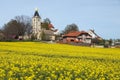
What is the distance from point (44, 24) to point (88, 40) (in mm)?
46630

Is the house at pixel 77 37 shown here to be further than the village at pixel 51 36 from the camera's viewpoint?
Yes

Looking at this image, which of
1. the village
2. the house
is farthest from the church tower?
the house

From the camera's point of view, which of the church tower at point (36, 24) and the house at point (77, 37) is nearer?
the house at point (77, 37)

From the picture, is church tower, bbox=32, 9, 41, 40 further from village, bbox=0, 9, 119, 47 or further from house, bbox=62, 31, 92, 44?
house, bbox=62, 31, 92, 44

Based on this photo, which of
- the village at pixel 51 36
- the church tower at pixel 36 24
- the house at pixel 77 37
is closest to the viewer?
the village at pixel 51 36

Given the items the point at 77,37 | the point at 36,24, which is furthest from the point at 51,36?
the point at 77,37

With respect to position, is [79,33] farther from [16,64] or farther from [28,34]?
[16,64]

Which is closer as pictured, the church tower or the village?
the village

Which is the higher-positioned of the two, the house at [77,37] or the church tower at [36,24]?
the church tower at [36,24]

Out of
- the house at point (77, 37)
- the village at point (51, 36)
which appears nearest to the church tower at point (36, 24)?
the village at point (51, 36)

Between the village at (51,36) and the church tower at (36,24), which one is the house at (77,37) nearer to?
the village at (51,36)

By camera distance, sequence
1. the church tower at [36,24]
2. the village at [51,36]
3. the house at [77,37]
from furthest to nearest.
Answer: the church tower at [36,24], the house at [77,37], the village at [51,36]

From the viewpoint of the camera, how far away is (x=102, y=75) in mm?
14836

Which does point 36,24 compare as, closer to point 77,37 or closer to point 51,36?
point 51,36
